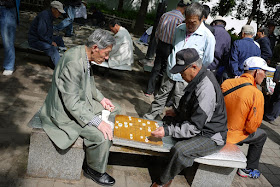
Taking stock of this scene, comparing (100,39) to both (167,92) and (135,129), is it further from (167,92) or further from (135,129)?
(167,92)

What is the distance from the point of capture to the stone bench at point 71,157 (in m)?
2.99

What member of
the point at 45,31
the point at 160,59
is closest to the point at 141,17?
the point at 45,31

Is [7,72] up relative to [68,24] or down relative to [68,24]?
down

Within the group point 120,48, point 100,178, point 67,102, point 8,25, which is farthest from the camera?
point 120,48

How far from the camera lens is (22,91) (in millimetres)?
5133

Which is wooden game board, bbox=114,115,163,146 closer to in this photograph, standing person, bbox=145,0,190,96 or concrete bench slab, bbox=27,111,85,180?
concrete bench slab, bbox=27,111,85,180

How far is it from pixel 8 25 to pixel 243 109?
468 centimetres

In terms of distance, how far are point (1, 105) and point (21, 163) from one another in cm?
163

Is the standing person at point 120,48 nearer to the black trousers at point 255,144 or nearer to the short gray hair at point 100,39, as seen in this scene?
the short gray hair at point 100,39

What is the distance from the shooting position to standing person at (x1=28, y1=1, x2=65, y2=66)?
5.95m

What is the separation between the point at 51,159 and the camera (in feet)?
10.0

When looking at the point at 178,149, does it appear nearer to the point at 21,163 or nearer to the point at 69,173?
the point at 69,173

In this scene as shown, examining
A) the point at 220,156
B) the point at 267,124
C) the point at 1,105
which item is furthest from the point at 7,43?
the point at 267,124

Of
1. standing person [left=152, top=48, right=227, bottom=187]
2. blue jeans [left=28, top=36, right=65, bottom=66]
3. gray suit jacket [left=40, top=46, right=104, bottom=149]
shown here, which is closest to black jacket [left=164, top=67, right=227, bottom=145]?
standing person [left=152, top=48, right=227, bottom=187]
